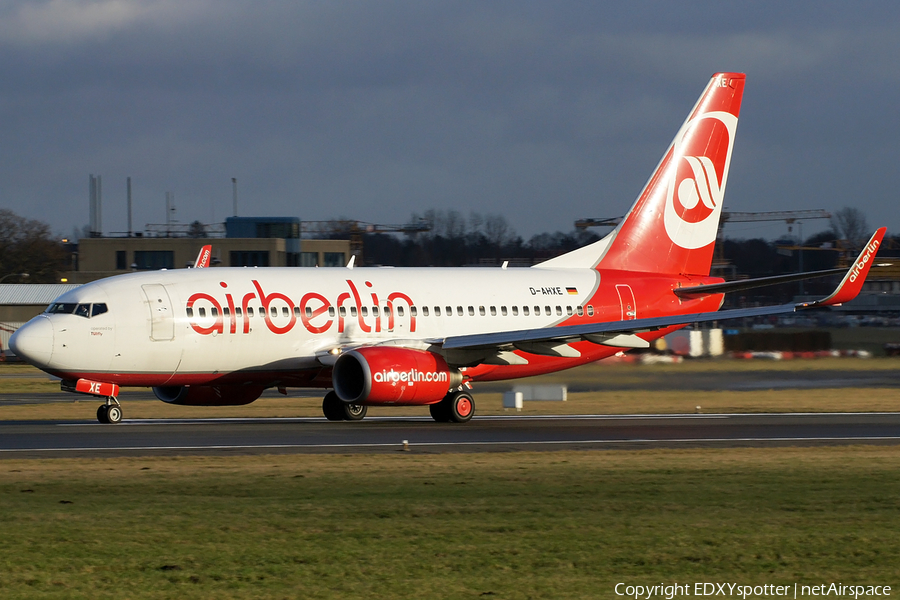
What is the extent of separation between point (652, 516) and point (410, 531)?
288cm

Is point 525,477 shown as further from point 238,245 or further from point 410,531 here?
point 238,245

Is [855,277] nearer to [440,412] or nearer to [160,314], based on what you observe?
[440,412]

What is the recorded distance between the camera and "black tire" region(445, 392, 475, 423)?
28031 mm

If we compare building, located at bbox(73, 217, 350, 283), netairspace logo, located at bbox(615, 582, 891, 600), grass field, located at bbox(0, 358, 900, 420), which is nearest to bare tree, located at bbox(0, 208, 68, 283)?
building, located at bbox(73, 217, 350, 283)

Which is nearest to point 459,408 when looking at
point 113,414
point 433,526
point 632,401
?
point 113,414

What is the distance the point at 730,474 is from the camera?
1689 cm

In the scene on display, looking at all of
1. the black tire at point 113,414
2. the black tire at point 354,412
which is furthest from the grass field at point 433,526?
the black tire at point 354,412

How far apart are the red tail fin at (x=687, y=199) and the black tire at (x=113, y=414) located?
589 inches

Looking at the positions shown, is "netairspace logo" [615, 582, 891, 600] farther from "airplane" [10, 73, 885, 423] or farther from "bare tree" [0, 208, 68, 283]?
"bare tree" [0, 208, 68, 283]

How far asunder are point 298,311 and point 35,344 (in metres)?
6.17

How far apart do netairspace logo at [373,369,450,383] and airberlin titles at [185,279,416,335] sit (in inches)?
104

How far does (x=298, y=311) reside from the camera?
27.9 m

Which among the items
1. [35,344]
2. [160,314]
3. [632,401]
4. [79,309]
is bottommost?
[632,401]

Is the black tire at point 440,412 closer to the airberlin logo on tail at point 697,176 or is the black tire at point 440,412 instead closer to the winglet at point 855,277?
the winglet at point 855,277
